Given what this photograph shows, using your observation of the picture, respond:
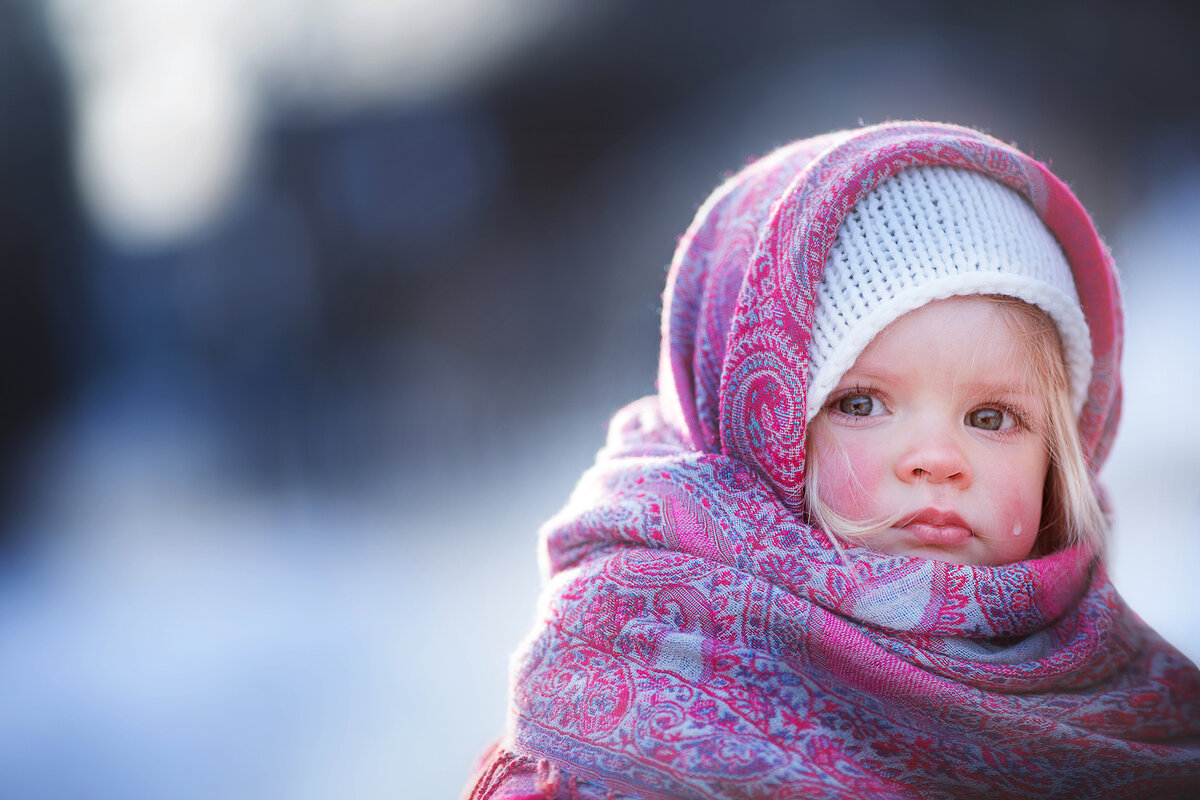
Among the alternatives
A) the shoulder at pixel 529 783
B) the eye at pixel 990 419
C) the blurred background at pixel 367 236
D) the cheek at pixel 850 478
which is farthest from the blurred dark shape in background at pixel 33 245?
the eye at pixel 990 419

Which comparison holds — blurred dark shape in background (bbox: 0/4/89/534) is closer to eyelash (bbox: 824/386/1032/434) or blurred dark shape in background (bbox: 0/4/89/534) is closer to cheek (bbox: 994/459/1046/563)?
eyelash (bbox: 824/386/1032/434)

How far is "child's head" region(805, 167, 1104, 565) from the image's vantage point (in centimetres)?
88

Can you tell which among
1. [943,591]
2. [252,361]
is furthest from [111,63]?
[943,591]

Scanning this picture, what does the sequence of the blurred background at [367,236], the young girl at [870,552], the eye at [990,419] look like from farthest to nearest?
1. the blurred background at [367,236]
2. the eye at [990,419]
3. the young girl at [870,552]

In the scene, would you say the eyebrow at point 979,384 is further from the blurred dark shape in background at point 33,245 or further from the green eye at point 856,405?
the blurred dark shape in background at point 33,245

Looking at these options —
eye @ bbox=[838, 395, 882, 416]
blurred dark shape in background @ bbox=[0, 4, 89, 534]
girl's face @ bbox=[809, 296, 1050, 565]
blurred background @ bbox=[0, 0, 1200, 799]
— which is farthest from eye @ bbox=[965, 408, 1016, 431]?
blurred dark shape in background @ bbox=[0, 4, 89, 534]

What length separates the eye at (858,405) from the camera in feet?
2.98

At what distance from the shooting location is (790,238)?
906mm

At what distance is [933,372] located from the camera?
877mm

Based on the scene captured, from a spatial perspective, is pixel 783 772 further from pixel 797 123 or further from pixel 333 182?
pixel 333 182

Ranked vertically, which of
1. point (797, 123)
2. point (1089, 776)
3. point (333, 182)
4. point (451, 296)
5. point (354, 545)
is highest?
point (797, 123)

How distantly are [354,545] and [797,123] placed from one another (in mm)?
1984

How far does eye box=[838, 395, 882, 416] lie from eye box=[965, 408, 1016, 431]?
4.0 inches

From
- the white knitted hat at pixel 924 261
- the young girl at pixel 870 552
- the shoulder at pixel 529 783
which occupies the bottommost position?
the shoulder at pixel 529 783
